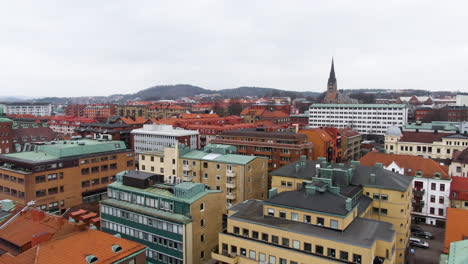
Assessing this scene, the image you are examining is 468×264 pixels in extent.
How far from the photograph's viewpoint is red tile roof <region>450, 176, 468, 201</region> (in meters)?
60.0

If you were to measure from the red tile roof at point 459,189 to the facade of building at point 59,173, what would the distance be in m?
66.6

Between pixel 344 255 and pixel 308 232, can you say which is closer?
pixel 344 255

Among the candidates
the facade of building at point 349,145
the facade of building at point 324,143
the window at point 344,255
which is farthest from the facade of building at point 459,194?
the facade of building at point 349,145

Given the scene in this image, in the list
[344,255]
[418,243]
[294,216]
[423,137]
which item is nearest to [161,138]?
[423,137]

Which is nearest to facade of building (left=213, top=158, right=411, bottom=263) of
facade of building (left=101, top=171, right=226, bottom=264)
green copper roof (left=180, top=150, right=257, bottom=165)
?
facade of building (left=101, top=171, right=226, bottom=264)

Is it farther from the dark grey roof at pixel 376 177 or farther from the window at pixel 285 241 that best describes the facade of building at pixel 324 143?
the window at pixel 285 241

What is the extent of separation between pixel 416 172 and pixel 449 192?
6.57 meters

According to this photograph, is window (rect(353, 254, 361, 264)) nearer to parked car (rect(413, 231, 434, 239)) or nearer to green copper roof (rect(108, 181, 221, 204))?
green copper roof (rect(108, 181, 221, 204))

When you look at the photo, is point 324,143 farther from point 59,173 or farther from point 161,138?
point 59,173

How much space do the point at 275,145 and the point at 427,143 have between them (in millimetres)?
42712

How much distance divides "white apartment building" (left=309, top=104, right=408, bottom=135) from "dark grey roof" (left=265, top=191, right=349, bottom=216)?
141 meters

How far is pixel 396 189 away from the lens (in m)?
46.4

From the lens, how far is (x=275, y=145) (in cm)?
8275

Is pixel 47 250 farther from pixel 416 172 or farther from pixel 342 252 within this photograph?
pixel 416 172
